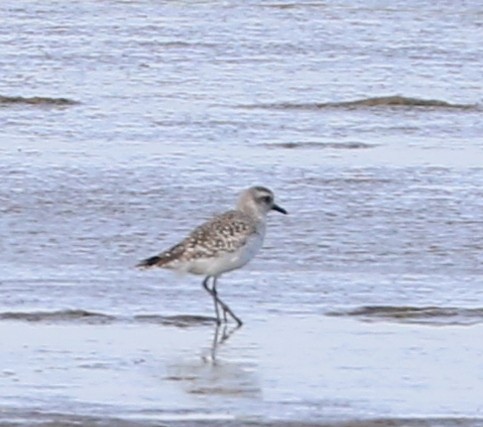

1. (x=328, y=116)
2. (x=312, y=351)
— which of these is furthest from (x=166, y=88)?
(x=312, y=351)

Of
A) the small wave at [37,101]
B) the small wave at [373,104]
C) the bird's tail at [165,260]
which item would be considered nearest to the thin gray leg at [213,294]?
the bird's tail at [165,260]

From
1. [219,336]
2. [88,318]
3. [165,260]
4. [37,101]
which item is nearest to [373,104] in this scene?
[37,101]

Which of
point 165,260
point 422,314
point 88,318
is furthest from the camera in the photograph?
point 165,260

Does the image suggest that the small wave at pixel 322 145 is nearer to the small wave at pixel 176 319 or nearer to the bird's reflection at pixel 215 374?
the small wave at pixel 176 319

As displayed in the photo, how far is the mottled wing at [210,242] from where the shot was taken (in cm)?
1041

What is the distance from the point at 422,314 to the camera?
10273mm

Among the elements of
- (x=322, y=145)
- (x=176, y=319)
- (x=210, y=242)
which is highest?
(x=322, y=145)

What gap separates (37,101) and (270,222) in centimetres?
622

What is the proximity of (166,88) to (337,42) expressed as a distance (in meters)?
4.68

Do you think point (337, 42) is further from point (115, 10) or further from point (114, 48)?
point (115, 10)

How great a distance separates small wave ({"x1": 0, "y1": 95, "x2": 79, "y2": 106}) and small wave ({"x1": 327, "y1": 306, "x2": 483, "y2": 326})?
8.83 m

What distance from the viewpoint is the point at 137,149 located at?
1614 centimetres

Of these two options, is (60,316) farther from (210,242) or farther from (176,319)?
(210,242)

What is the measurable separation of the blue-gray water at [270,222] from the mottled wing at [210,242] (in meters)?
0.27
